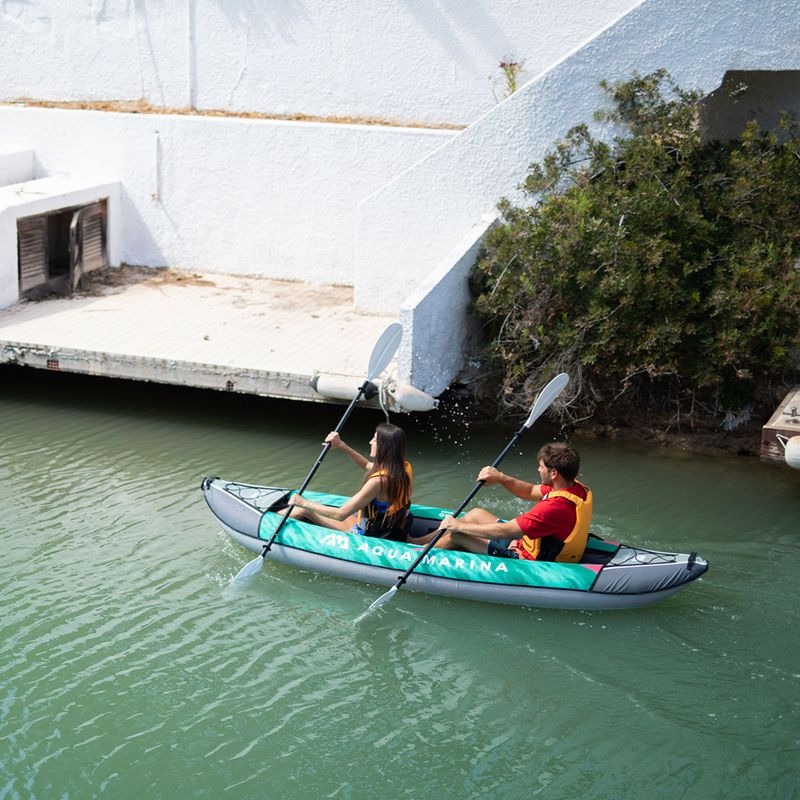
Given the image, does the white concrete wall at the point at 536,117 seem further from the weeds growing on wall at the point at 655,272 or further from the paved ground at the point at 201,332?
the paved ground at the point at 201,332

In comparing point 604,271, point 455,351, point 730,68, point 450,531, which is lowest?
point 450,531

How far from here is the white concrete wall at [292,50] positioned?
1335cm

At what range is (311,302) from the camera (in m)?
12.9

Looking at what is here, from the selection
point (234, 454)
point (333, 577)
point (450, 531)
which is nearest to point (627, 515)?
point (450, 531)

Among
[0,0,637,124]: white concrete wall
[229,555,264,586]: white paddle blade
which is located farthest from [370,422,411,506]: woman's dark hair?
[0,0,637,124]: white concrete wall

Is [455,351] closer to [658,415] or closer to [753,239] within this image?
[658,415]

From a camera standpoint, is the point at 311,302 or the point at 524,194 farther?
the point at 311,302

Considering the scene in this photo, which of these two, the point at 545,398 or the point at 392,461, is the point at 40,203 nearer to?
the point at 392,461

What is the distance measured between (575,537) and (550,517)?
265 millimetres

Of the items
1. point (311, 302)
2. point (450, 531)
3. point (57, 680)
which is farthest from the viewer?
point (311, 302)

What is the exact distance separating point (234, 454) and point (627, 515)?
11.7 feet

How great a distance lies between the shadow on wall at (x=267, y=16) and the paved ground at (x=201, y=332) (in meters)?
3.01

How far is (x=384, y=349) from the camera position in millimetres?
9703

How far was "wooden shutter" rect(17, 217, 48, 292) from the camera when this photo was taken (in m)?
12.7
